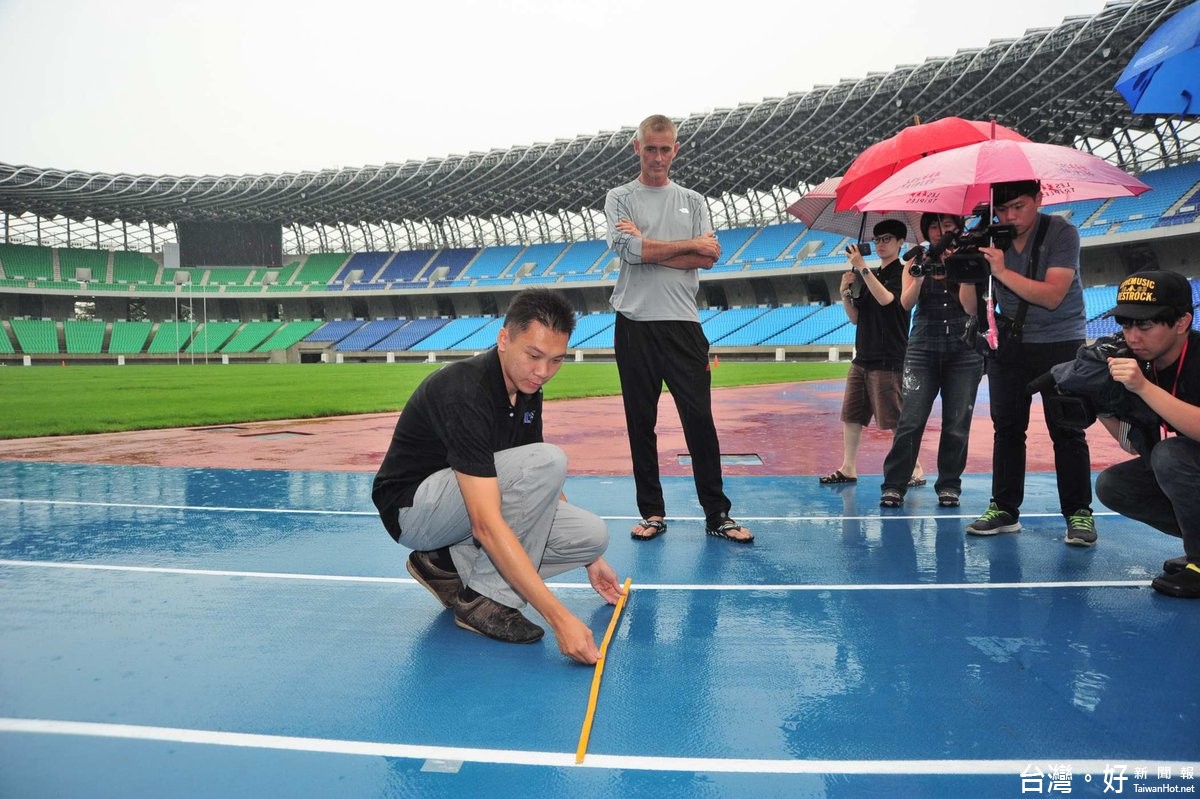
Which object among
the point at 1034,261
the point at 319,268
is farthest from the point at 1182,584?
the point at 319,268

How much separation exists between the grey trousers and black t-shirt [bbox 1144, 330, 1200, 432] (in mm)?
2748

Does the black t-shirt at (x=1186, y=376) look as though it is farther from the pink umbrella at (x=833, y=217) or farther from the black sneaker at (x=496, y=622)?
the pink umbrella at (x=833, y=217)

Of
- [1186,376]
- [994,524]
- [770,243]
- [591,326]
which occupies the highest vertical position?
[770,243]

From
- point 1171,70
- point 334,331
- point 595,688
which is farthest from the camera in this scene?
point 334,331

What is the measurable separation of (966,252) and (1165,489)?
65.8 inches

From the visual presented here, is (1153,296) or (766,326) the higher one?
(1153,296)

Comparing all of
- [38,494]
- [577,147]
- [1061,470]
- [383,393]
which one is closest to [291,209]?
[577,147]

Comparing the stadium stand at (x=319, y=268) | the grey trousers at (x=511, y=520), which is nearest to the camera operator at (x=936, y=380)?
the grey trousers at (x=511, y=520)

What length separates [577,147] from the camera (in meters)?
46.5

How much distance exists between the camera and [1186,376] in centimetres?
358

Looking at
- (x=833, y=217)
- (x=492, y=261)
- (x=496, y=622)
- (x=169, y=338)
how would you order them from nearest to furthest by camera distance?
(x=496, y=622), (x=833, y=217), (x=169, y=338), (x=492, y=261)

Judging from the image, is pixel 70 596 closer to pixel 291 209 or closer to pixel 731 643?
pixel 731 643

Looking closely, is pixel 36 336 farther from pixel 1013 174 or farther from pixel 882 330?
pixel 1013 174

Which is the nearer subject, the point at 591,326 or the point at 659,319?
the point at 659,319
